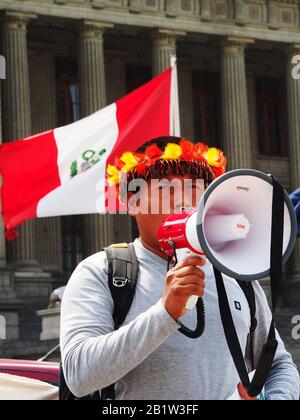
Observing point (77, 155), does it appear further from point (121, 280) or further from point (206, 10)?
point (206, 10)

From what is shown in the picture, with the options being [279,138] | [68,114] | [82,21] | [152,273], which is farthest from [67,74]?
[152,273]

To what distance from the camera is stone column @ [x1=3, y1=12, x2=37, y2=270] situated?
3188 centimetres

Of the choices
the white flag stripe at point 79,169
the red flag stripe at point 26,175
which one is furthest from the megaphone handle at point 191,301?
the red flag stripe at point 26,175

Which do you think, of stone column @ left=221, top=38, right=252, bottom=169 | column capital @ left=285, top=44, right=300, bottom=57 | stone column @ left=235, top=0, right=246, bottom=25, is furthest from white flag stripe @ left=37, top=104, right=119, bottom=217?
column capital @ left=285, top=44, right=300, bottom=57

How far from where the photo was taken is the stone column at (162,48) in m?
34.6

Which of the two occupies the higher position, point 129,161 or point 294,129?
point 294,129

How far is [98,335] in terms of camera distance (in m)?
3.33

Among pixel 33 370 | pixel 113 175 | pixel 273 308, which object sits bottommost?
pixel 33 370

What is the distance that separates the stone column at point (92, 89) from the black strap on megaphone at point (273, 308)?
96.3 ft

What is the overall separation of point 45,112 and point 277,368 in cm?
3316

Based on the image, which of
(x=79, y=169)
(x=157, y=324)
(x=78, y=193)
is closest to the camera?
(x=157, y=324)

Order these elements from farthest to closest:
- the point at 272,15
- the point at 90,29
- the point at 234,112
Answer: the point at 272,15, the point at 234,112, the point at 90,29

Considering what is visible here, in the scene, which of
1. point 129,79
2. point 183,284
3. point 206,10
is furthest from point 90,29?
point 183,284

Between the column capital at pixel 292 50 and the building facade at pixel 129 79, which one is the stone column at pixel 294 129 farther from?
the column capital at pixel 292 50
